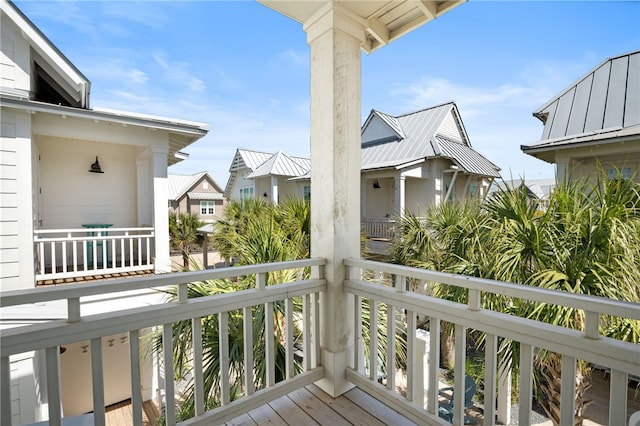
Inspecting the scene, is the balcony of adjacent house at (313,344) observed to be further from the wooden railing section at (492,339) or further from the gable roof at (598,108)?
the gable roof at (598,108)

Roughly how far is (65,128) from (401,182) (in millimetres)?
8350

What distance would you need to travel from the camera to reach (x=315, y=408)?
2.03 meters

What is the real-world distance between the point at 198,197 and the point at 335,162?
2000 cm

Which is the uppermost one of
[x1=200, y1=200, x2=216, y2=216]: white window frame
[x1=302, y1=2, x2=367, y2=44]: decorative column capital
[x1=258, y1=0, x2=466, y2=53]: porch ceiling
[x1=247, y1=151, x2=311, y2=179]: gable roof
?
[x1=247, y1=151, x2=311, y2=179]: gable roof

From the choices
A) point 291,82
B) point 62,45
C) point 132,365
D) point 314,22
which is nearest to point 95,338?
point 132,365

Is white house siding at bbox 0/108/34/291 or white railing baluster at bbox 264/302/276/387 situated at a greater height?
white house siding at bbox 0/108/34/291

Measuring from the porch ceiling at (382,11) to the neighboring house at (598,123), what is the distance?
479 centimetres

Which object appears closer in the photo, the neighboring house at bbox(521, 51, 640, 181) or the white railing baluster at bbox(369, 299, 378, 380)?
the white railing baluster at bbox(369, 299, 378, 380)

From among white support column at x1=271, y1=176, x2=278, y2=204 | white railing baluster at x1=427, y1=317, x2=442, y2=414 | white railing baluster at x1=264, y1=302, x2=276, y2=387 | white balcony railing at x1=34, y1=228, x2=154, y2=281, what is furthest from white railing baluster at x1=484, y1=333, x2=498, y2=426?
white support column at x1=271, y1=176, x2=278, y2=204

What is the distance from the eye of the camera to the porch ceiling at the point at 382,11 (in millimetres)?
2088

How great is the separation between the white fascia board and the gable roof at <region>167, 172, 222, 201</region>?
15670 millimetres

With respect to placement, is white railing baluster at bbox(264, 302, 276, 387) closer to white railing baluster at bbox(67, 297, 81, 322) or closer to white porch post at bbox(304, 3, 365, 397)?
white porch post at bbox(304, 3, 365, 397)

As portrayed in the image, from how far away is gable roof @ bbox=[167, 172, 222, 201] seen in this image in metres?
20.3

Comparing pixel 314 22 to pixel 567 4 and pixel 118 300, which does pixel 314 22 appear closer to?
pixel 567 4
